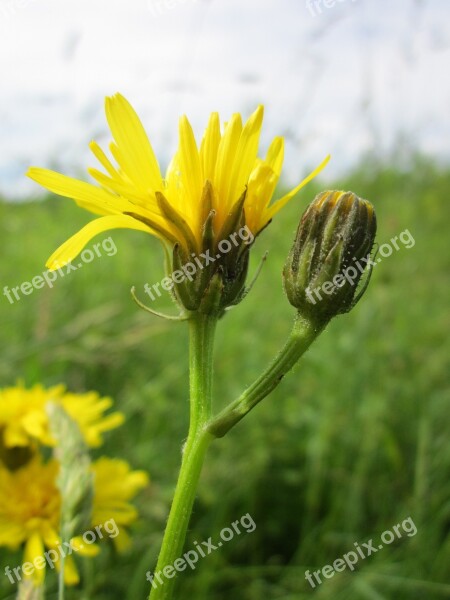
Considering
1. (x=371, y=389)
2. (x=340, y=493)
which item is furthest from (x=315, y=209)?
(x=371, y=389)

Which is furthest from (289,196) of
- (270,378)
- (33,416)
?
(33,416)

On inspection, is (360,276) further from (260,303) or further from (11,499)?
(260,303)

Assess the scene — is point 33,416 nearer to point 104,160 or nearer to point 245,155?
point 104,160

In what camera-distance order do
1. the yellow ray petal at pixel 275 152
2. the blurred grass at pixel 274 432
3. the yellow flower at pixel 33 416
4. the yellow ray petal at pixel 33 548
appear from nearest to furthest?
the yellow ray petal at pixel 275 152 < the yellow ray petal at pixel 33 548 < the yellow flower at pixel 33 416 < the blurred grass at pixel 274 432

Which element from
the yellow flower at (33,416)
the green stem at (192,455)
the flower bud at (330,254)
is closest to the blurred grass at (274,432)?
the yellow flower at (33,416)

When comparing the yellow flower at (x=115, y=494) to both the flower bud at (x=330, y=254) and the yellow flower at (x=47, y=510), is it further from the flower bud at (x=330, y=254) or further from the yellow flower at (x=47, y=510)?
the flower bud at (x=330, y=254)
